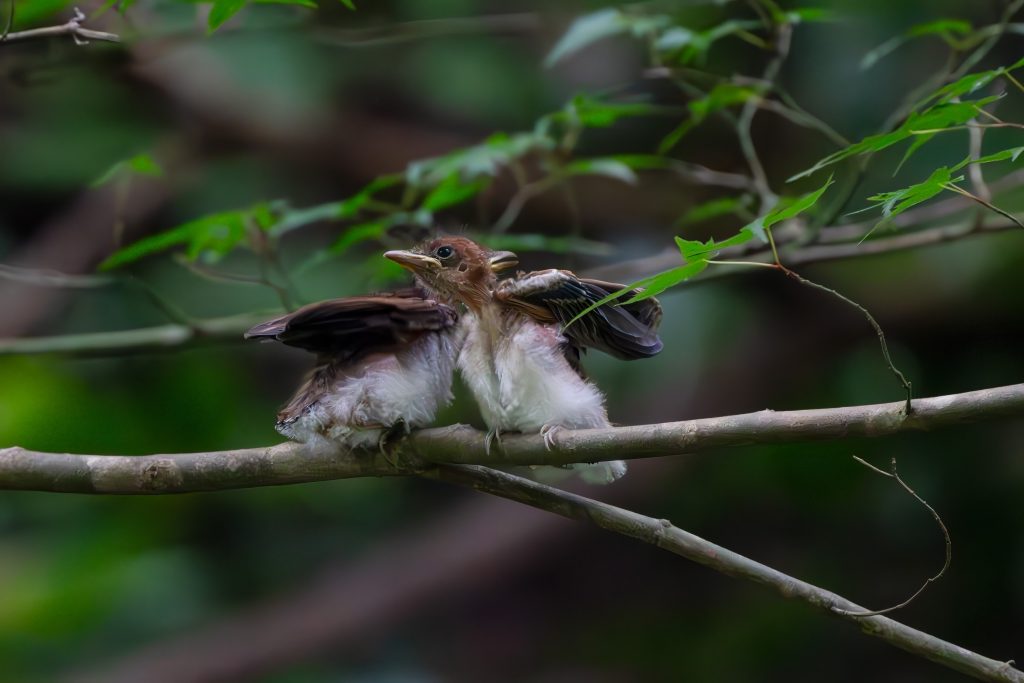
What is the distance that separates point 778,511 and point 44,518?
2.99 m

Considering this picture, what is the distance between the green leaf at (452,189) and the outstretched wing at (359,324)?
456mm

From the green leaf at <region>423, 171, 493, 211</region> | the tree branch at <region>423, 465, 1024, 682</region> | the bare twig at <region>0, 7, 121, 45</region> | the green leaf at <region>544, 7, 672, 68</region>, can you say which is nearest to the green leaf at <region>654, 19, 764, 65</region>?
the green leaf at <region>544, 7, 672, 68</region>

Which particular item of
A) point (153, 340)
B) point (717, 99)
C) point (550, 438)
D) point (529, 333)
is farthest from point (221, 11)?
point (153, 340)

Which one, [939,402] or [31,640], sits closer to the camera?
[939,402]

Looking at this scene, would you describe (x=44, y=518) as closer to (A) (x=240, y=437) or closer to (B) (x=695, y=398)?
(A) (x=240, y=437)

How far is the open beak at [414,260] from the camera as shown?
2.12 m

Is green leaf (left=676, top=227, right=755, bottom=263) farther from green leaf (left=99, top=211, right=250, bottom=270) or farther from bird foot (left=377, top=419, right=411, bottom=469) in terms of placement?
green leaf (left=99, top=211, right=250, bottom=270)

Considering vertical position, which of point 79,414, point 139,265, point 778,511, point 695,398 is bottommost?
point 778,511

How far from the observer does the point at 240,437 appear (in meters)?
4.28

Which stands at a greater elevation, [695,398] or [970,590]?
[695,398]

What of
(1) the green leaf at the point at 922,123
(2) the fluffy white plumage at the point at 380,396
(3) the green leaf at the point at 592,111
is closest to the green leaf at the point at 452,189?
(3) the green leaf at the point at 592,111

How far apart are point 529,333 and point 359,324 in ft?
1.07

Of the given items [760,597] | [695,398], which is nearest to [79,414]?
[695,398]

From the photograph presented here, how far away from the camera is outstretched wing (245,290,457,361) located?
1.86 meters
